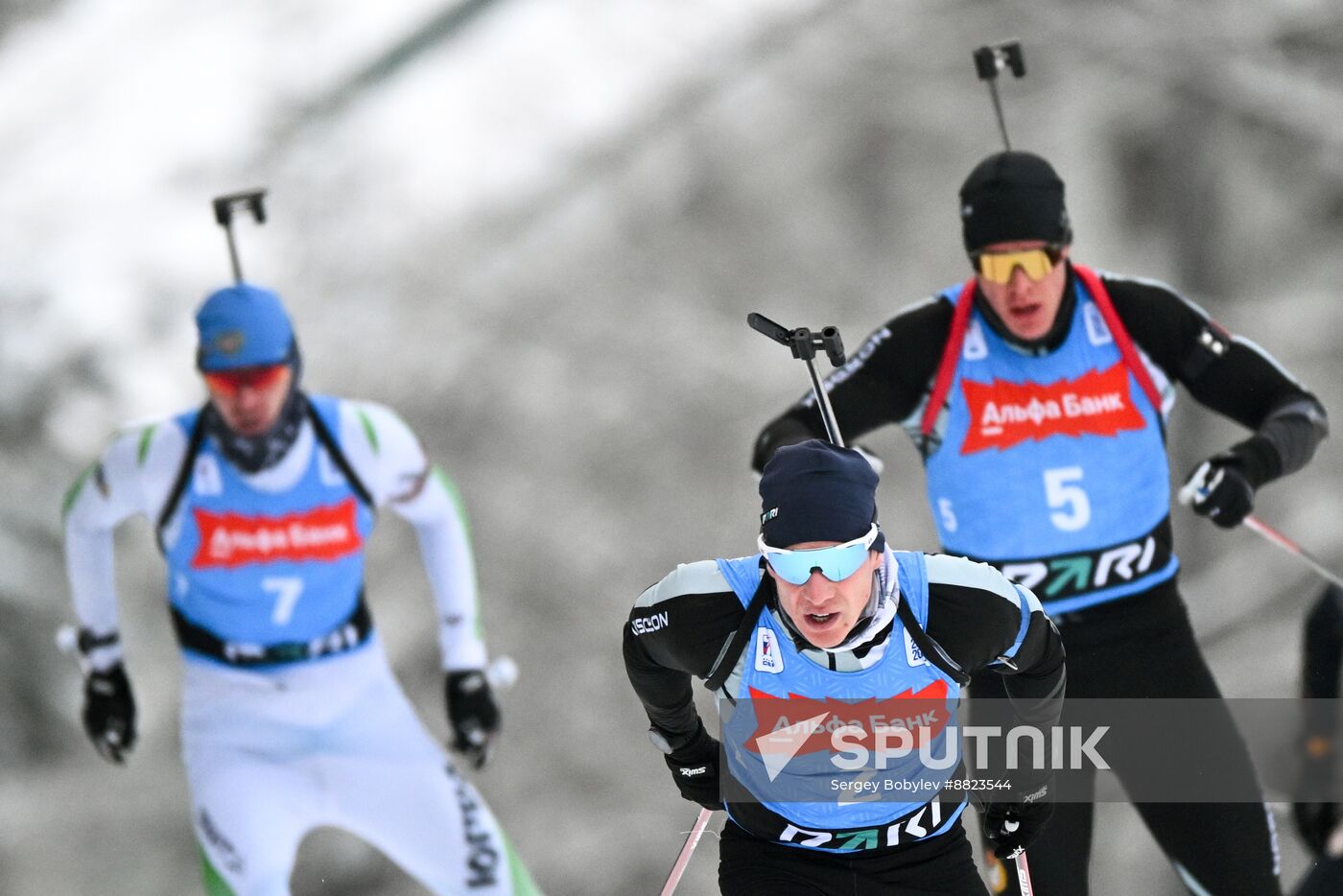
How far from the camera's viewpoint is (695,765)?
10.8ft

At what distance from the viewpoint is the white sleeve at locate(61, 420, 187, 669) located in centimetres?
434

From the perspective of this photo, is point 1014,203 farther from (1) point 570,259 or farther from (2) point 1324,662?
(1) point 570,259

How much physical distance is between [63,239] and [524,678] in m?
3.58

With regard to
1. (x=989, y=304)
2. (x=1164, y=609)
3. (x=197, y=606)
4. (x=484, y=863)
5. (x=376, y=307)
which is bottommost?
(x=484, y=863)

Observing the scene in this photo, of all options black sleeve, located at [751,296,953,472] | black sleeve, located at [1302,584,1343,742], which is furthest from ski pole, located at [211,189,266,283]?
black sleeve, located at [1302,584,1343,742]

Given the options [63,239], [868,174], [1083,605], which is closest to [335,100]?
[63,239]

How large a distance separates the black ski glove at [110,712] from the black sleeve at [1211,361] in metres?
2.61

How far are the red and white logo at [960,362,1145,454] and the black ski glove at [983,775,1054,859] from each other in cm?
86

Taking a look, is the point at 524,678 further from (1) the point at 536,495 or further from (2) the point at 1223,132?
(2) the point at 1223,132

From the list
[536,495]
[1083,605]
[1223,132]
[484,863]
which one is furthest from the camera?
[1223,132]

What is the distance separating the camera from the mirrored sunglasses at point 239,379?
4.15 m

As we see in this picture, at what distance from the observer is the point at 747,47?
1058cm

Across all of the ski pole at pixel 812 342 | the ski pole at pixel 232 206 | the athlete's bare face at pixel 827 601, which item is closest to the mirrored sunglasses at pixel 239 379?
the ski pole at pixel 232 206

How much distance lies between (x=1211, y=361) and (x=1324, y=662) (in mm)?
1340
